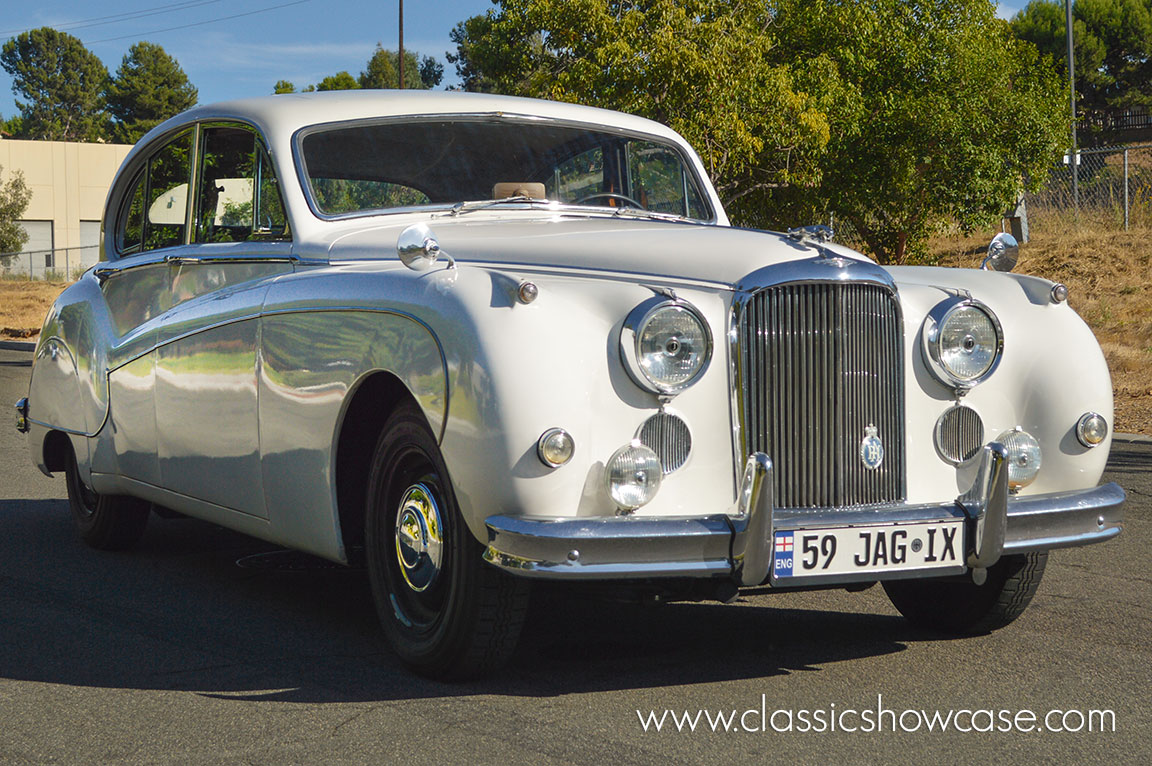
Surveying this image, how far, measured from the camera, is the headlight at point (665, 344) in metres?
3.58

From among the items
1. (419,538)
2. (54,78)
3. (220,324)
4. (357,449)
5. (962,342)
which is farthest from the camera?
(54,78)

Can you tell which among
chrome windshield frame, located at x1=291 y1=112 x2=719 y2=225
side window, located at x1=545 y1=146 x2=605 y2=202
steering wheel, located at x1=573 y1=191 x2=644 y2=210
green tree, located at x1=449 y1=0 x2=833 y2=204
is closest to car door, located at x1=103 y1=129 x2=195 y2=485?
chrome windshield frame, located at x1=291 y1=112 x2=719 y2=225

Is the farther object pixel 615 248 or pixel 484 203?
pixel 484 203

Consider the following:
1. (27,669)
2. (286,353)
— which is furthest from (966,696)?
Result: (27,669)

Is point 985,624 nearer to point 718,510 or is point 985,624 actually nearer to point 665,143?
→ point 718,510

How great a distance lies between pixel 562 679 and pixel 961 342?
5.07 ft

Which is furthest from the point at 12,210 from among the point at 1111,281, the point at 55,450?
the point at 55,450

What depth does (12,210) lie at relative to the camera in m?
51.4

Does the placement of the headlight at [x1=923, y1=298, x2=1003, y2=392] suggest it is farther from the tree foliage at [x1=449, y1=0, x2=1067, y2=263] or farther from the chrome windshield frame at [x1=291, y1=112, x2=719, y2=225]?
the tree foliage at [x1=449, y1=0, x2=1067, y2=263]

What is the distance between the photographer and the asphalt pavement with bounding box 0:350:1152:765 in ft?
11.0

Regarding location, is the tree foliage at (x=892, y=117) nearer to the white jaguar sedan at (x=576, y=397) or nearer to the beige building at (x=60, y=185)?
the white jaguar sedan at (x=576, y=397)

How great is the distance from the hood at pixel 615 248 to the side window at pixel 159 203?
1.39 meters

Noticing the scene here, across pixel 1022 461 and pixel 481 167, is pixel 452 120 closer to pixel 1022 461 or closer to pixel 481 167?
pixel 481 167

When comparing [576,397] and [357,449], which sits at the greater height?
[576,397]
